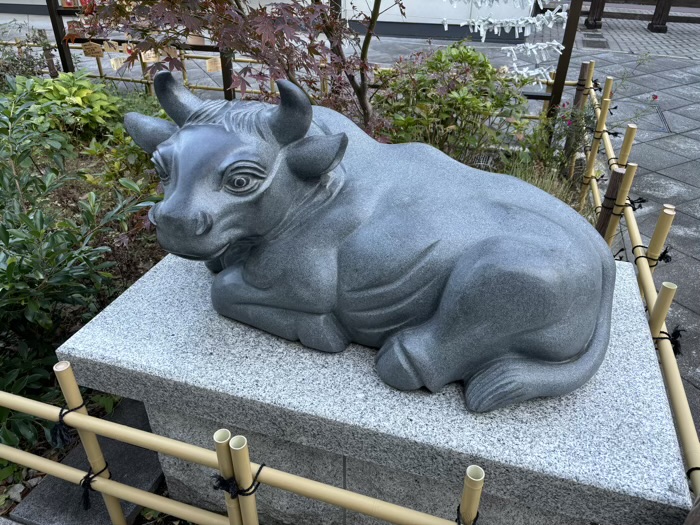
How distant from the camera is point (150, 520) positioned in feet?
8.86

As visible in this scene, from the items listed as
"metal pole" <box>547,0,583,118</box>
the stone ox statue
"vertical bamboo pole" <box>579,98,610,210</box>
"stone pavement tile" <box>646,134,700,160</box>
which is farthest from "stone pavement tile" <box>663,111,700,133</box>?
the stone ox statue

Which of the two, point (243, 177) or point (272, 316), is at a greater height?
point (243, 177)

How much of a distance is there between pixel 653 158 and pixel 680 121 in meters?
1.58

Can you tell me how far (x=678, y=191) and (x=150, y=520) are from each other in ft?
18.2

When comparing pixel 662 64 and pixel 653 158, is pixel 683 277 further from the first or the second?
pixel 662 64

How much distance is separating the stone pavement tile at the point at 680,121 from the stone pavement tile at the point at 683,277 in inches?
133

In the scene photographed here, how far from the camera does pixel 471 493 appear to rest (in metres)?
1.53

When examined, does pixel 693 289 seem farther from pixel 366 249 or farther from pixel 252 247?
pixel 252 247

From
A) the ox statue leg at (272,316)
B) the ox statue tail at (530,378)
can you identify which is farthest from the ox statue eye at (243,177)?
the ox statue tail at (530,378)

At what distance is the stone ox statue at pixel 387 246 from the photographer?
194 cm

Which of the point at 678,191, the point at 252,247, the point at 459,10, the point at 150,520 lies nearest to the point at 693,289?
the point at 678,191

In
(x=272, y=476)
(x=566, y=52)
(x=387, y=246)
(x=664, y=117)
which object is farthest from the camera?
(x=664, y=117)

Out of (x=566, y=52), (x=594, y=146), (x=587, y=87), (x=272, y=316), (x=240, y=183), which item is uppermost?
(x=240, y=183)

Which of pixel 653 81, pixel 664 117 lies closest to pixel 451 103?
pixel 664 117
